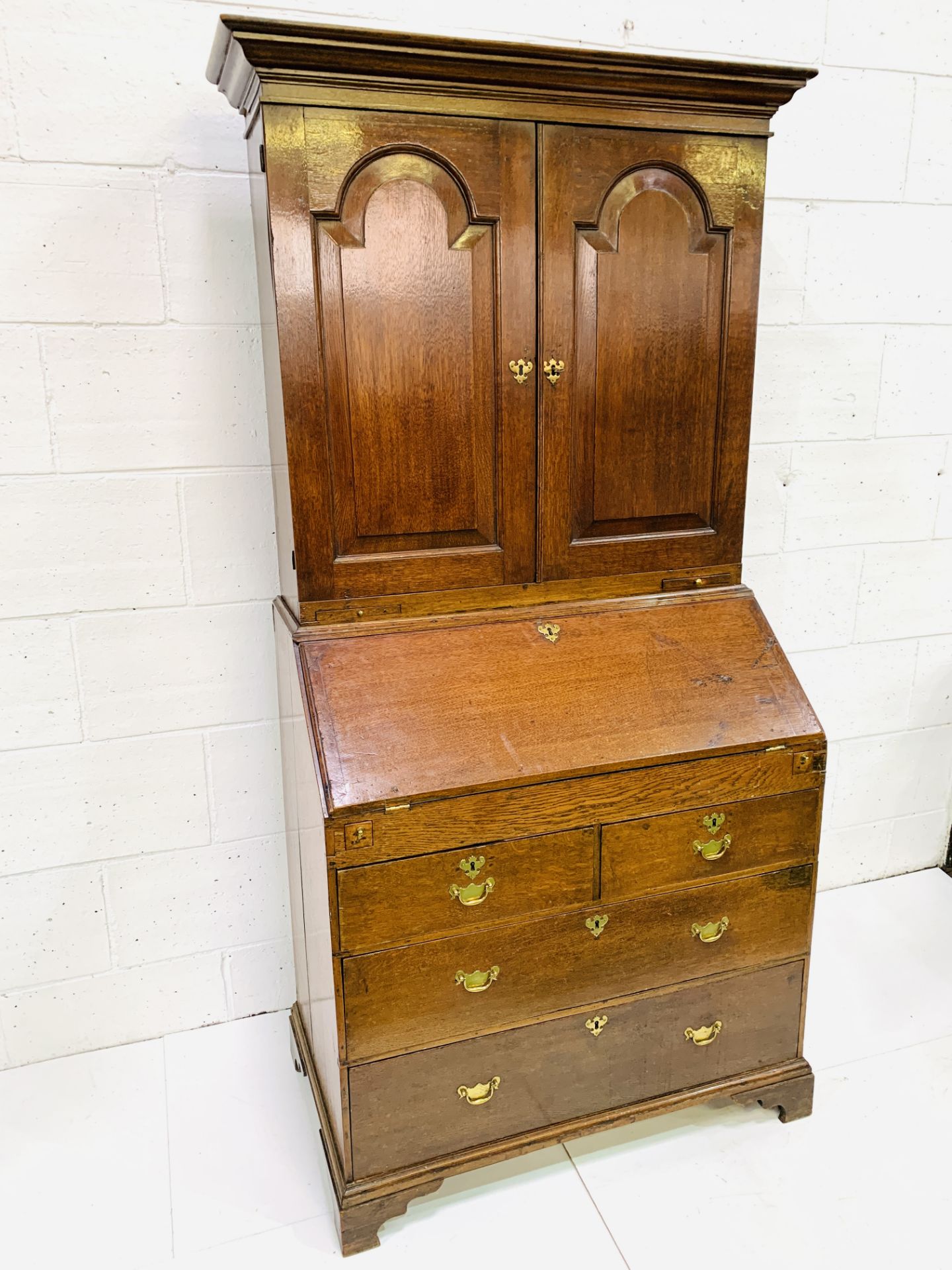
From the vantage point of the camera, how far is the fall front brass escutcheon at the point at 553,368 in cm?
154

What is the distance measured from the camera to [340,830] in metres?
1.38

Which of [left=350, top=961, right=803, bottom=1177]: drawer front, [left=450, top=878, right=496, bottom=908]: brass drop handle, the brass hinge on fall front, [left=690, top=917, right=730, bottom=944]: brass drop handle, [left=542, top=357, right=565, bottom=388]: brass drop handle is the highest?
[left=542, top=357, right=565, bottom=388]: brass drop handle

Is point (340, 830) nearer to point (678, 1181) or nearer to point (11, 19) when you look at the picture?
point (678, 1181)

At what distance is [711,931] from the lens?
166 centimetres

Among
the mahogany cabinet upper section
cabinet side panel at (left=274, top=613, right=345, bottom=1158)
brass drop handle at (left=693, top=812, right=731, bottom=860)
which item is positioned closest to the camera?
the mahogany cabinet upper section

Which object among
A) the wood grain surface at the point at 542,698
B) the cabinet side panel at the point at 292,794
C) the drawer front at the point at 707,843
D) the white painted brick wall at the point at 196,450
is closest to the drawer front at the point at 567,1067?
the drawer front at the point at 707,843

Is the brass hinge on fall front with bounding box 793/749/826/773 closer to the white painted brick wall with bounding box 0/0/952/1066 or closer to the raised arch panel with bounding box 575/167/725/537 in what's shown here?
the raised arch panel with bounding box 575/167/725/537

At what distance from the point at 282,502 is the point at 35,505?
0.52 metres

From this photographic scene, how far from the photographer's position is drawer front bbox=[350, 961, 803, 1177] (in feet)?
4.99

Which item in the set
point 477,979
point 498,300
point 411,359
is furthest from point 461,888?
point 498,300

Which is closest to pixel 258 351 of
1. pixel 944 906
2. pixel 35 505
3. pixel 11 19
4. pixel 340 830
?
pixel 35 505

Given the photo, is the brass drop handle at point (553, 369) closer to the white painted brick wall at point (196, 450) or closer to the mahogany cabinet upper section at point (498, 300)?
the mahogany cabinet upper section at point (498, 300)

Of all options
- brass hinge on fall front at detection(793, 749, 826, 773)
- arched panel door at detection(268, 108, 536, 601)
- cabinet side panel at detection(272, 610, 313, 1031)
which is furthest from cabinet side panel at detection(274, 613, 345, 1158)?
brass hinge on fall front at detection(793, 749, 826, 773)

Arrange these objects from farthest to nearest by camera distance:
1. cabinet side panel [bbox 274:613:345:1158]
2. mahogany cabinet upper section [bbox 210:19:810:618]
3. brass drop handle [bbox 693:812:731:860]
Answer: brass drop handle [bbox 693:812:731:860] → cabinet side panel [bbox 274:613:345:1158] → mahogany cabinet upper section [bbox 210:19:810:618]
